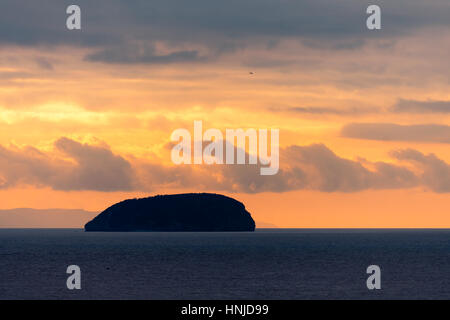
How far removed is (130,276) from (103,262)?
115 ft

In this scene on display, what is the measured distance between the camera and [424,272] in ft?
415

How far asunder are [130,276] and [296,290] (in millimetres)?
30556

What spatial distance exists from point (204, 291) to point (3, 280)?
113 feet

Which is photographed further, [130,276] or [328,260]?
[328,260]

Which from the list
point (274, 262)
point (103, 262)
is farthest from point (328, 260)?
point (103, 262)

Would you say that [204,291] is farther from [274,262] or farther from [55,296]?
[274,262]

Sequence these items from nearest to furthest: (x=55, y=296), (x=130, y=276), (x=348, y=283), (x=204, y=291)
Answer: (x=55, y=296) < (x=204, y=291) < (x=348, y=283) < (x=130, y=276)
